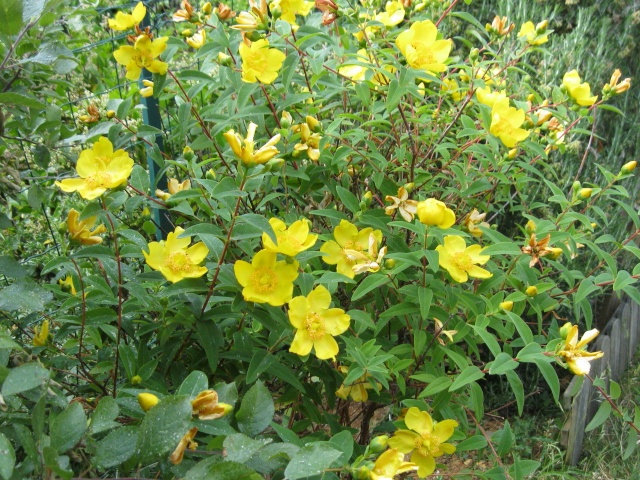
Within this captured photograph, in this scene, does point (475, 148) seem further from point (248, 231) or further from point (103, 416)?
point (103, 416)

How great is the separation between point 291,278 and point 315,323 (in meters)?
0.10

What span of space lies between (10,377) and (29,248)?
1.57 metres

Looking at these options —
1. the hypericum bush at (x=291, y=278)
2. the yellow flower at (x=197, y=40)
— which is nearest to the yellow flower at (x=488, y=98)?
the hypericum bush at (x=291, y=278)

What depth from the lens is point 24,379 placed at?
30.6 inches

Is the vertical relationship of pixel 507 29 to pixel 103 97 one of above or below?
above

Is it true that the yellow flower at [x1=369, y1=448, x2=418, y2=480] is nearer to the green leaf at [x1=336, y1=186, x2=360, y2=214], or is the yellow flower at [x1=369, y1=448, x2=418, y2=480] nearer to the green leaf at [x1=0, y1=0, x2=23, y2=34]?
the green leaf at [x1=336, y1=186, x2=360, y2=214]

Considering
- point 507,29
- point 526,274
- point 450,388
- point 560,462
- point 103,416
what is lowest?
point 560,462

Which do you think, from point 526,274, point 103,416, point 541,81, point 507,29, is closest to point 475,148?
point 526,274

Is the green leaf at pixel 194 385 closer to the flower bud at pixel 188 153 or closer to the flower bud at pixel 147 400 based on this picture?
the flower bud at pixel 147 400

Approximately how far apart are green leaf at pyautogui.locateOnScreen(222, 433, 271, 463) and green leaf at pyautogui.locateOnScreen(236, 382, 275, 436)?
109 millimetres

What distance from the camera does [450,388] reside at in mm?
1256

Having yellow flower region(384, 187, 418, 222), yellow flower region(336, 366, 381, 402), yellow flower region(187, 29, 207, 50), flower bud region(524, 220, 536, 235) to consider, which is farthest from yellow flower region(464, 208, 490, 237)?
yellow flower region(187, 29, 207, 50)

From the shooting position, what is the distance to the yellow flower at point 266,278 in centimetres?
112

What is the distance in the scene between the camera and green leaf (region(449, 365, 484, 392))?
1.25 metres
